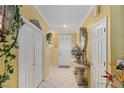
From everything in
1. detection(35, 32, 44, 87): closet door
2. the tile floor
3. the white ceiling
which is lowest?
the tile floor

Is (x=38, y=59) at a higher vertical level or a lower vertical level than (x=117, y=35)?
lower

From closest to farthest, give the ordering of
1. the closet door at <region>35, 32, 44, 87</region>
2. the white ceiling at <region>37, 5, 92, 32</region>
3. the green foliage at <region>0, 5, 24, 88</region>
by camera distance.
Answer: the green foliage at <region>0, 5, 24, 88</region>, the white ceiling at <region>37, 5, 92, 32</region>, the closet door at <region>35, 32, 44, 87</region>

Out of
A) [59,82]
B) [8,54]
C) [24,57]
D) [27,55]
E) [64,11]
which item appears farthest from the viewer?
[59,82]

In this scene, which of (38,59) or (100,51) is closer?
(100,51)

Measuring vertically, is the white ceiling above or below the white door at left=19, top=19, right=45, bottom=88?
above

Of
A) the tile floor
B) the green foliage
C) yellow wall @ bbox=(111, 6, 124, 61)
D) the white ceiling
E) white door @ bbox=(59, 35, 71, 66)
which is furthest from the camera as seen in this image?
white door @ bbox=(59, 35, 71, 66)

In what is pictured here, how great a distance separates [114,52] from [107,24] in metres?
0.40

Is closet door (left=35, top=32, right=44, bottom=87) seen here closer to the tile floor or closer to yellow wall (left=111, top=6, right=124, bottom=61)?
the tile floor

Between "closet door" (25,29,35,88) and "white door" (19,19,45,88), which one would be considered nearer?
"white door" (19,19,45,88)

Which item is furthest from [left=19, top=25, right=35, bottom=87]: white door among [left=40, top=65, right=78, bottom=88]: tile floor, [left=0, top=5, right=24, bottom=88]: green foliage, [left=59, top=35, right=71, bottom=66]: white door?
[left=59, top=35, right=71, bottom=66]: white door

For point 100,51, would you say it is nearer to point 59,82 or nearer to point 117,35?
point 117,35

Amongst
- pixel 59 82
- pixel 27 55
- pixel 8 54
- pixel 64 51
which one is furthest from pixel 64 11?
pixel 64 51

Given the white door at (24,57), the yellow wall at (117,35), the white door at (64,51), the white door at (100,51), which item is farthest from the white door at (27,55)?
the white door at (64,51)
